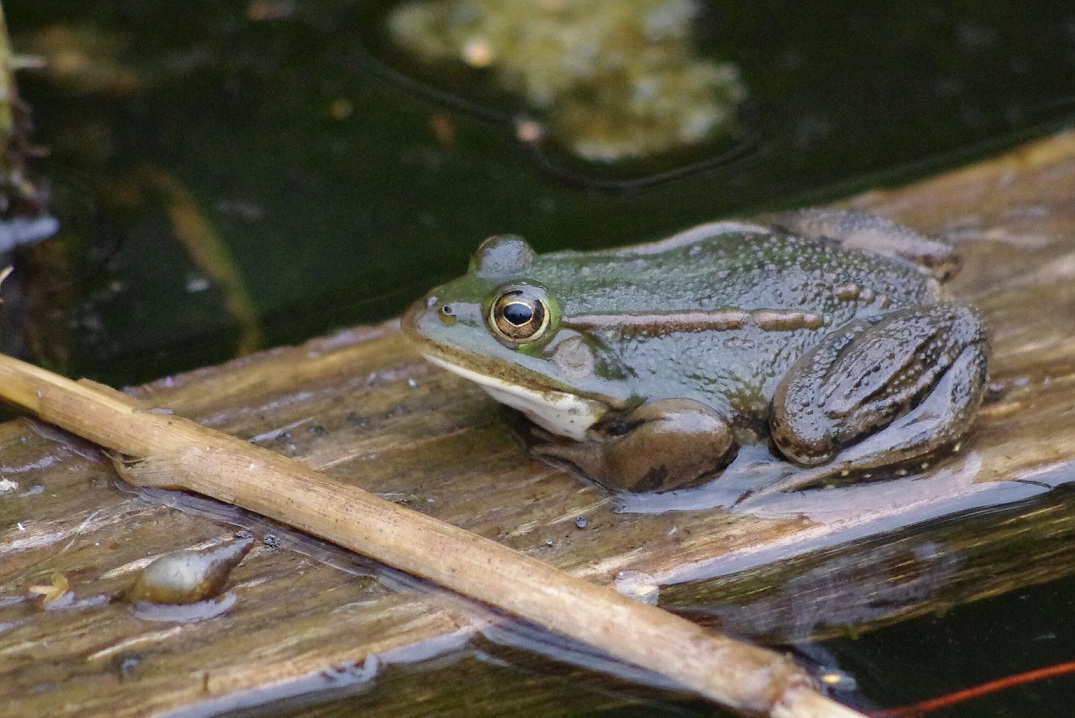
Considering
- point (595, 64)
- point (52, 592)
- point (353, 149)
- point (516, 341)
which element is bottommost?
point (52, 592)

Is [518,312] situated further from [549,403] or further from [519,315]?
[549,403]

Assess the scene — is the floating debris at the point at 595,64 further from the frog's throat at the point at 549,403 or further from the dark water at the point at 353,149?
the frog's throat at the point at 549,403

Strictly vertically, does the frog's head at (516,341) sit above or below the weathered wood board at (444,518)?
above

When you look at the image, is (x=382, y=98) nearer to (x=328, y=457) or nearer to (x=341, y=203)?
(x=341, y=203)

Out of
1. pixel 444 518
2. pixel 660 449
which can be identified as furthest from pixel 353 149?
pixel 660 449

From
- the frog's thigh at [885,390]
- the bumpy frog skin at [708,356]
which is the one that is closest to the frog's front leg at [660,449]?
the bumpy frog skin at [708,356]

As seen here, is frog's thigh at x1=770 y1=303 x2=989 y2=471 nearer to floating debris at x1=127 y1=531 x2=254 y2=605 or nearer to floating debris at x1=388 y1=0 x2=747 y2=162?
floating debris at x1=127 y1=531 x2=254 y2=605

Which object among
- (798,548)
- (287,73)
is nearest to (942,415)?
(798,548)
